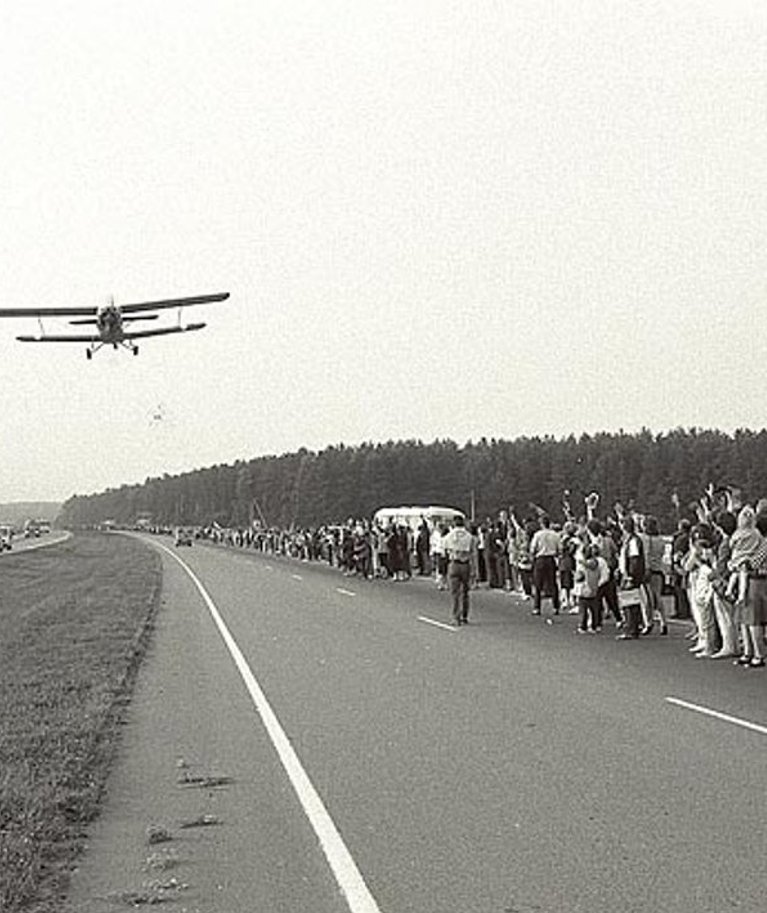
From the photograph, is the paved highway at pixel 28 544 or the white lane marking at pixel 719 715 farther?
the paved highway at pixel 28 544

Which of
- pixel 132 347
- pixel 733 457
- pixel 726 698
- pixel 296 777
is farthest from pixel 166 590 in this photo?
pixel 733 457

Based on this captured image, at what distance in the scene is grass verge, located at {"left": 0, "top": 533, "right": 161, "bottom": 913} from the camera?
25.3 feet

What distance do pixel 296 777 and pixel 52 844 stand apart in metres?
2.43

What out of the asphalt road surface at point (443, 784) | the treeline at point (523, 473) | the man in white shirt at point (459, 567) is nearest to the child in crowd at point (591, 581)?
the man in white shirt at point (459, 567)

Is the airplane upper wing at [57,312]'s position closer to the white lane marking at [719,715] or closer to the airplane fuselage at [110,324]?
the airplane fuselage at [110,324]


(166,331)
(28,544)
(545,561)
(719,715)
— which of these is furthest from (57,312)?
(28,544)

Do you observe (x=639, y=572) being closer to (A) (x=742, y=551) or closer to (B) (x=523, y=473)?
(A) (x=742, y=551)

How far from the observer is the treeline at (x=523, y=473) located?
11312 cm

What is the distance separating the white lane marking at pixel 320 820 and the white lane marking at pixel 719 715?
11.8 feet

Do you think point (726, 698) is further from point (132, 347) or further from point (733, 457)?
point (733, 457)

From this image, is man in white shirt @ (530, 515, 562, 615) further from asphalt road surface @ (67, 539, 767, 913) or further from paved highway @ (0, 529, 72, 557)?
paved highway @ (0, 529, 72, 557)

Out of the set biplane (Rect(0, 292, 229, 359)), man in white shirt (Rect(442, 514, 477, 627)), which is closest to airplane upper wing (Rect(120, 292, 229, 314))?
biplane (Rect(0, 292, 229, 359))

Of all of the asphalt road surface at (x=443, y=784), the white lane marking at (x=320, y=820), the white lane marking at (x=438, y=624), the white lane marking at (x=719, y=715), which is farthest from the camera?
the white lane marking at (x=438, y=624)

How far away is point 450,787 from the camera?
31.6 feet
